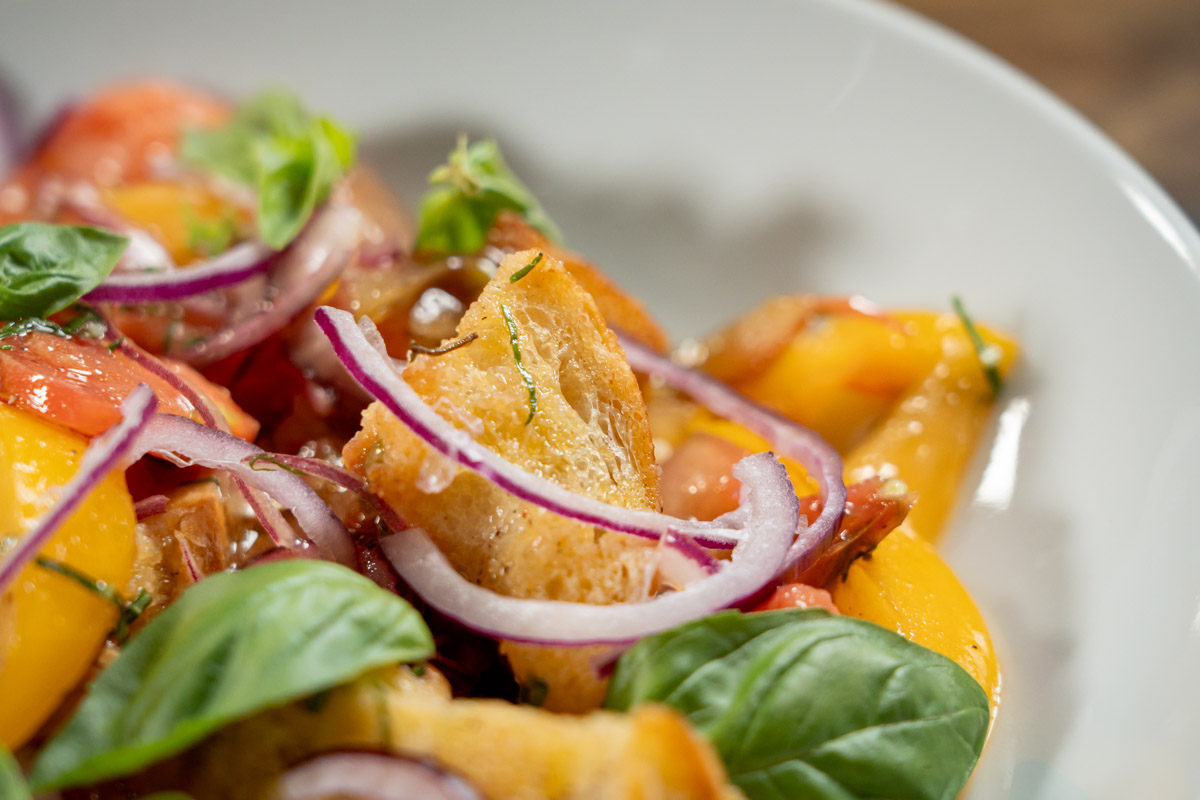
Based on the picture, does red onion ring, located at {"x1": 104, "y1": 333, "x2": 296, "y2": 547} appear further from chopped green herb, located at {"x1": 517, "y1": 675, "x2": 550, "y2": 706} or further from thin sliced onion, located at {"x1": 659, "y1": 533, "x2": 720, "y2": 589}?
thin sliced onion, located at {"x1": 659, "y1": 533, "x2": 720, "y2": 589}

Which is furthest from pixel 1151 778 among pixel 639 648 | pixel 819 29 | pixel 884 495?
pixel 819 29

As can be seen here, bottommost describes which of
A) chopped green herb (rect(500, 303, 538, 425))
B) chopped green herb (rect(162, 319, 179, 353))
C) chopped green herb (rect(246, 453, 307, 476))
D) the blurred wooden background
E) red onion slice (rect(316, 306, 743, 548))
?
chopped green herb (rect(162, 319, 179, 353))

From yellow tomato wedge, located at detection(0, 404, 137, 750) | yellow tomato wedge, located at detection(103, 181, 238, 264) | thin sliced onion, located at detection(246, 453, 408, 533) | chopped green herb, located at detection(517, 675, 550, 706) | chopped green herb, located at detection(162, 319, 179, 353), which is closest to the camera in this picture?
yellow tomato wedge, located at detection(0, 404, 137, 750)

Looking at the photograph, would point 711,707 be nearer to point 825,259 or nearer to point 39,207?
point 825,259

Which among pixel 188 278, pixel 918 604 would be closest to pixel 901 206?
pixel 918 604

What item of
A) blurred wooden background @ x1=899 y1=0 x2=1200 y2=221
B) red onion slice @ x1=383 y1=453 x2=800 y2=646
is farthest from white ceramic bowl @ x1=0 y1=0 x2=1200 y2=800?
blurred wooden background @ x1=899 y1=0 x2=1200 y2=221

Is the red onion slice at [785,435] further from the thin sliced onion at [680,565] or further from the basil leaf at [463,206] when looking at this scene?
the basil leaf at [463,206]
